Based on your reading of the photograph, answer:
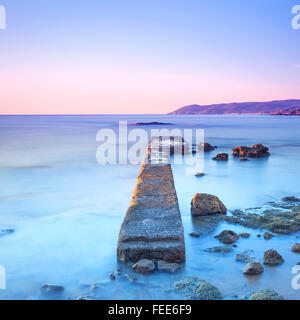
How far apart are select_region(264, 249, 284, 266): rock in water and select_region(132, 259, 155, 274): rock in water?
1.27 m

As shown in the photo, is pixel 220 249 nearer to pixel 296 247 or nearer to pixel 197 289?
pixel 296 247

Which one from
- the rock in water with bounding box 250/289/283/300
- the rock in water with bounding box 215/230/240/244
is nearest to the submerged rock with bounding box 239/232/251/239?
the rock in water with bounding box 215/230/240/244

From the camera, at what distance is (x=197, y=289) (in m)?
2.91

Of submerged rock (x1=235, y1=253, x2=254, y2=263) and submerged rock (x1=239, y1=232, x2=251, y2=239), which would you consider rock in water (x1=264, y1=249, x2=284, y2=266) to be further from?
submerged rock (x1=239, y1=232, x2=251, y2=239)

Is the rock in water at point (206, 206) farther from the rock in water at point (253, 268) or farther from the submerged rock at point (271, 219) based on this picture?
the rock in water at point (253, 268)

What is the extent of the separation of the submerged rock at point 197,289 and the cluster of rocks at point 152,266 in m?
0.23

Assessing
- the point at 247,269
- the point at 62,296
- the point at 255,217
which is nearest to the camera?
the point at 62,296

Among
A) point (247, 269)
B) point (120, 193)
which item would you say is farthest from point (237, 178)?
point (247, 269)

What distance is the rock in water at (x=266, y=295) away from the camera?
2.72 m

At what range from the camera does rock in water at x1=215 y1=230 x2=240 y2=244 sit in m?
4.04

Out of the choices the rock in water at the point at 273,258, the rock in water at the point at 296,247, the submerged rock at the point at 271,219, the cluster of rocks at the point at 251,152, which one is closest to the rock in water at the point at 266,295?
the rock in water at the point at 273,258

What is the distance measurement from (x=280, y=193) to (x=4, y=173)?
7.71m

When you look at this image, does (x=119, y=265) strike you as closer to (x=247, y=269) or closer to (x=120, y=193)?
(x=247, y=269)
